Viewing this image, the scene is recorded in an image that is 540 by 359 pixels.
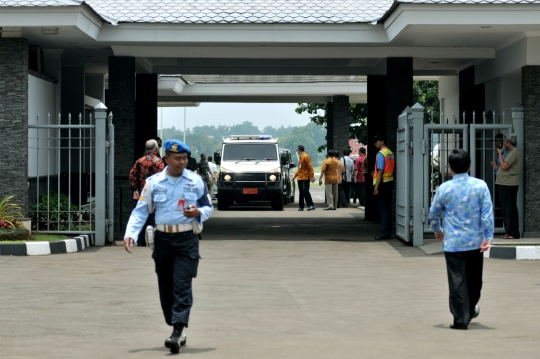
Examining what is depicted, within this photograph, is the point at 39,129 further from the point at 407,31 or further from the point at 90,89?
the point at 90,89

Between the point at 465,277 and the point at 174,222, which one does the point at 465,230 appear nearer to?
the point at 465,277

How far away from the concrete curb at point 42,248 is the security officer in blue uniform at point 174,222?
7.78 metres

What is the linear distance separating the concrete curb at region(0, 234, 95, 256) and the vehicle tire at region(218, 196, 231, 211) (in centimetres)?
1429

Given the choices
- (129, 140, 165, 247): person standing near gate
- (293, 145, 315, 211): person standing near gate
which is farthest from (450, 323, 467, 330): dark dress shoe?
(293, 145, 315, 211): person standing near gate

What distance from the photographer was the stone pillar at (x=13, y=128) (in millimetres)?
17234

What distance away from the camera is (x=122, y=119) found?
806 inches

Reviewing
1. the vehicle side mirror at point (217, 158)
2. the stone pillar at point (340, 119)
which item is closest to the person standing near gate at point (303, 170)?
the vehicle side mirror at point (217, 158)

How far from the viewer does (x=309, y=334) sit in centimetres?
843

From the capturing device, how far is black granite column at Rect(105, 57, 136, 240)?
66.3 feet

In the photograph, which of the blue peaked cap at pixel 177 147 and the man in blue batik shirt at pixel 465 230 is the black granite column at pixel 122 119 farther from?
the blue peaked cap at pixel 177 147

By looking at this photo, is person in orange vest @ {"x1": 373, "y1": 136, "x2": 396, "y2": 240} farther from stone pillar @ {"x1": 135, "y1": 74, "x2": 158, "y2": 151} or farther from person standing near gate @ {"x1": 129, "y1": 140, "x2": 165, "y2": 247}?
stone pillar @ {"x1": 135, "y1": 74, "x2": 158, "y2": 151}

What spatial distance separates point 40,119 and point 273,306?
10482 mm

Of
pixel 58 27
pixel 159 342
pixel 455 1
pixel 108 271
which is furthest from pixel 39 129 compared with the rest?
pixel 159 342

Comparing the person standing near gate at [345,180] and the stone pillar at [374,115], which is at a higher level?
the stone pillar at [374,115]
